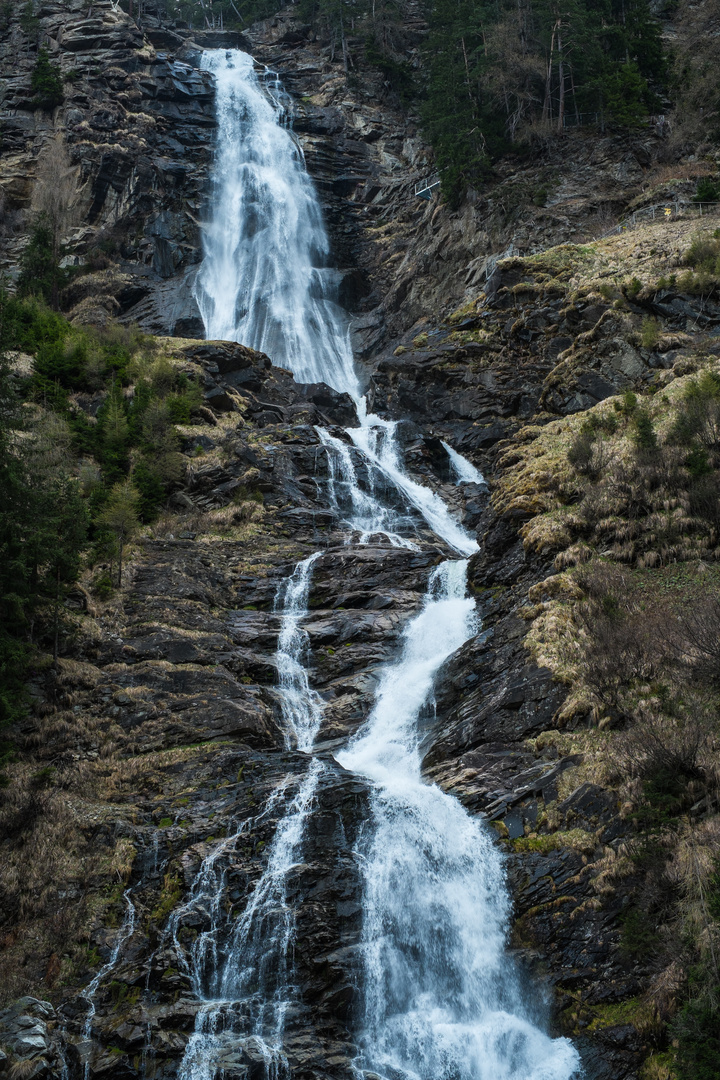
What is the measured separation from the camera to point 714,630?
52.1 ft

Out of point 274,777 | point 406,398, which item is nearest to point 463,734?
point 274,777

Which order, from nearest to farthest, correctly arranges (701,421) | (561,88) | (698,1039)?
1. (698,1039)
2. (701,421)
3. (561,88)

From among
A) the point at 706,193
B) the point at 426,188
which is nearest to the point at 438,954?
the point at 706,193

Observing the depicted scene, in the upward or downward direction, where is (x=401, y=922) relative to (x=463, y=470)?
downward

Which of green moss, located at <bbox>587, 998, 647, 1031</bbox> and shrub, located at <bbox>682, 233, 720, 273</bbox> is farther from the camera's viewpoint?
shrub, located at <bbox>682, 233, 720, 273</bbox>

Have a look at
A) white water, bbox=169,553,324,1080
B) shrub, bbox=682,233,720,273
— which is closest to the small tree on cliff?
white water, bbox=169,553,324,1080

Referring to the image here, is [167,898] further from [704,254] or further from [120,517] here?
[704,254]

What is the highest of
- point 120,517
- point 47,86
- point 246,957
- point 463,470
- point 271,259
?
point 47,86

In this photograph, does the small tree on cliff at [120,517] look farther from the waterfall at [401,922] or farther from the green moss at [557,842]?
the green moss at [557,842]

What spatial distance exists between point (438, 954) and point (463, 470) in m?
25.7

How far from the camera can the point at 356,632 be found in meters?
25.4

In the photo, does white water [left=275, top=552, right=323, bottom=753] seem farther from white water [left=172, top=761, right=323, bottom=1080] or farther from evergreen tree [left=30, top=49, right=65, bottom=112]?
evergreen tree [left=30, top=49, right=65, bottom=112]

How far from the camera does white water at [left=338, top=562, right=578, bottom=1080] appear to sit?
13.6 m

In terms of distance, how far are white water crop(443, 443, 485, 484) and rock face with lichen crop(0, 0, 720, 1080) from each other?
1.59 feet
